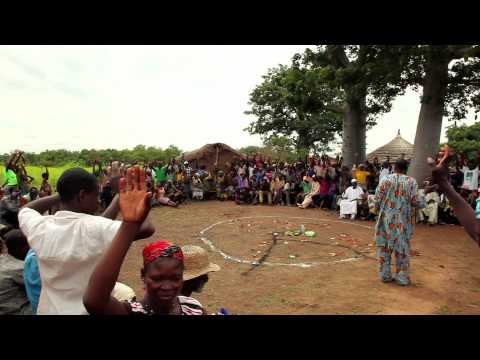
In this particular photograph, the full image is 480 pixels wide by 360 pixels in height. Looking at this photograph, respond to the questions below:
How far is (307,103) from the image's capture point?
15.7 metres

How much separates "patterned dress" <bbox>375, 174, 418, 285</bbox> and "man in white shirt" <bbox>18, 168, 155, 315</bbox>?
523cm

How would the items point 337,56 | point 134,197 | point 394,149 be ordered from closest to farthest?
point 134,197
point 337,56
point 394,149

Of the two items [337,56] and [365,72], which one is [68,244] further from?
[337,56]

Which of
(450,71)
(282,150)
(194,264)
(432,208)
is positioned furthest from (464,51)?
(282,150)

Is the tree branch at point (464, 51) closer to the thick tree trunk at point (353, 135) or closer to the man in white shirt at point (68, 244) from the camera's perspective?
the thick tree trunk at point (353, 135)

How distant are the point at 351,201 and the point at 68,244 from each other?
12.3m

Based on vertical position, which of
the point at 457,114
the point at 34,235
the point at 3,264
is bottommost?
the point at 3,264

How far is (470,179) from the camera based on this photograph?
39.1 feet

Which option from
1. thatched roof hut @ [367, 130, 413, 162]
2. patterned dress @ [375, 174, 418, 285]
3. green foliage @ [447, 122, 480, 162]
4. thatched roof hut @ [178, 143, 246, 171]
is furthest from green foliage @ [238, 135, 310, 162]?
patterned dress @ [375, 174, 418, 285]

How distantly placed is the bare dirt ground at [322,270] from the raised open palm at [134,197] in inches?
158

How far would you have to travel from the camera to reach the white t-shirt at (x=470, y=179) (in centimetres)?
1182
